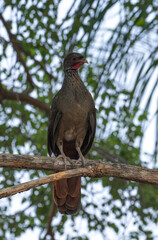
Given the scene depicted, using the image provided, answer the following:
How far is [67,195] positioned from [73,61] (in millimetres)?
1832

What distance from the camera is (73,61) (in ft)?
16.6

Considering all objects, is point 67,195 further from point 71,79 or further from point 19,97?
point 19,97

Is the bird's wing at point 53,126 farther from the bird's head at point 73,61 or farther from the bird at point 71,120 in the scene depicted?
the bird's head at point 73,61

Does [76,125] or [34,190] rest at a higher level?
[76,125]

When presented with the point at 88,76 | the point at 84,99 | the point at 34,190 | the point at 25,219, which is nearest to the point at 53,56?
the point at 88,76

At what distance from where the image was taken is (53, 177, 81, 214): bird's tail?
4.14 metres

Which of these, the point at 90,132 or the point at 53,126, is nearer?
the point at 53,126

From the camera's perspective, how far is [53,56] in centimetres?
594

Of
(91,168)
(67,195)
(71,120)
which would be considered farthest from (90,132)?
(91,168)

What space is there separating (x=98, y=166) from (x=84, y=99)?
1408 millimetres

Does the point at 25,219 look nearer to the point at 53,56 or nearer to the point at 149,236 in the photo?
the point at 149,236

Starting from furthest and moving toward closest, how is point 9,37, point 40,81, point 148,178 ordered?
point 40,81 → point 9,37 → point 148,178

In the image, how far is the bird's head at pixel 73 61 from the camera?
499 centimetres

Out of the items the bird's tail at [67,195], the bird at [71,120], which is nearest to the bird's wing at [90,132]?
the bird at [71,120]
